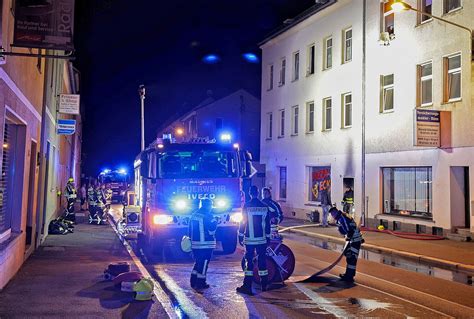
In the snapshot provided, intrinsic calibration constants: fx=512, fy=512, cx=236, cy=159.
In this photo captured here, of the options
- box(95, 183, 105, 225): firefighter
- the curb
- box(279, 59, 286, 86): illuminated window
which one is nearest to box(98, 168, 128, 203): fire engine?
box(279, 59, 286, 86): illuminated window

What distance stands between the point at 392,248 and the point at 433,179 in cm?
439

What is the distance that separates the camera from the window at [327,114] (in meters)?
25.2

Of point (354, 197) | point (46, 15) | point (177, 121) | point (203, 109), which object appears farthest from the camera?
point (177, 121)

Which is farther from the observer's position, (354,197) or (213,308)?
(354,197)

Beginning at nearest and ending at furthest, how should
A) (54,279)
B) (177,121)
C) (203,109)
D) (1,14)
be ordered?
1. (1,14)
2. (54,279)
3. (203,109)
4. (177,121)

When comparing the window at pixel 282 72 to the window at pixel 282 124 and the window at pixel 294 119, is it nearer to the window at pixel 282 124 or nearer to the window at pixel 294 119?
the window at pixel 282 124

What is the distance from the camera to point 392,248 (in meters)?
14.9

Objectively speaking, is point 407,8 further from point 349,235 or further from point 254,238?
point 254,238

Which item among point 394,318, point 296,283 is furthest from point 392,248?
point 394,318

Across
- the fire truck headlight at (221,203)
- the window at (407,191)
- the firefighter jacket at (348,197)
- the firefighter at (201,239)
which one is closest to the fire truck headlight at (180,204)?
the fire truck headlight at (221,203)

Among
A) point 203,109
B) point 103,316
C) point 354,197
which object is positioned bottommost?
point 103,316

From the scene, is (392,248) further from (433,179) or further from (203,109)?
(203,109)

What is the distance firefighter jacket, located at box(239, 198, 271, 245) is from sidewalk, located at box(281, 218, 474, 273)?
231 inches

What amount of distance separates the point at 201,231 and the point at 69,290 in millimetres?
2394
